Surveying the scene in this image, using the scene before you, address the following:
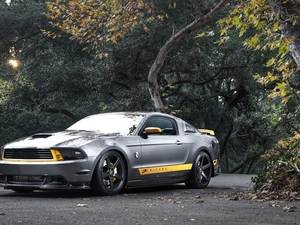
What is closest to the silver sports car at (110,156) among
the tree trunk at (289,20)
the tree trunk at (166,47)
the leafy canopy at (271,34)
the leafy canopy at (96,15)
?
the leafy canopy at (271,34)

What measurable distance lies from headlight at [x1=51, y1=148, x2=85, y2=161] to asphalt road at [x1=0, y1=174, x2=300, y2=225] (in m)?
0.65

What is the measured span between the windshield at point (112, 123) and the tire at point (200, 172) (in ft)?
5.24

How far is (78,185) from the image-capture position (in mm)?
9953

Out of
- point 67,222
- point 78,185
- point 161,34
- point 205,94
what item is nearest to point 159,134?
point 78,185

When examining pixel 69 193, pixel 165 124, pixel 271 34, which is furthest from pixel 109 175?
pixel 271 34

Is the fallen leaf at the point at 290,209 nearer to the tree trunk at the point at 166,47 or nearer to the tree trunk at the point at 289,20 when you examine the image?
the tree trunk at the point at 289,20

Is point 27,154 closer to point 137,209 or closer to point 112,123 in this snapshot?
point 112,123

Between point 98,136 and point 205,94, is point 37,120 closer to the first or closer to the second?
point 205,94

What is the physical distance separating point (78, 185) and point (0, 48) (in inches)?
817

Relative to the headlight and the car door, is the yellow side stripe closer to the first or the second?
the car door

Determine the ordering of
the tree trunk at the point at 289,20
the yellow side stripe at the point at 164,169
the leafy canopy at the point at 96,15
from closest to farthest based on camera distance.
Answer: the tree trunk at the point at 289,20, the yellow side stripe at the point at 164,169, the leafy canopy at the point at 96,15

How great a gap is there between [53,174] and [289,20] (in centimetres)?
458

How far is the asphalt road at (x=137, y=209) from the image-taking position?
7012 mm

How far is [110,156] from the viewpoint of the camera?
10.4 metres
